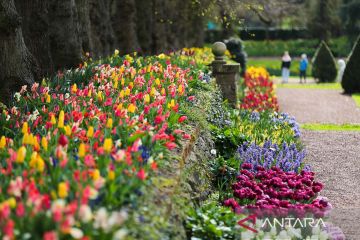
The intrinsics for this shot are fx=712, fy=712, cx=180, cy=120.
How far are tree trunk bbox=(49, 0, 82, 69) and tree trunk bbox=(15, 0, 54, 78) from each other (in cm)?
60

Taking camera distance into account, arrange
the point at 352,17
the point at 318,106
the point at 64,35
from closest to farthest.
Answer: the point at 64,35 → the point at 318,106 → the point at 352,17

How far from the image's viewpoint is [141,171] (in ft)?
15.1

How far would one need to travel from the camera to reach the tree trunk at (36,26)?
10.3 m

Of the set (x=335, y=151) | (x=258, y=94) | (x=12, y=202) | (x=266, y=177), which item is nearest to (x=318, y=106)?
(x=258, y=94)

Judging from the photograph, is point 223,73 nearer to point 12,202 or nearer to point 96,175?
point 96,175

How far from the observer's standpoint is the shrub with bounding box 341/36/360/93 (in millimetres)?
22719

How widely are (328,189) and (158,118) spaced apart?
3657 millimetres

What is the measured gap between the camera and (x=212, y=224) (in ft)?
17.7

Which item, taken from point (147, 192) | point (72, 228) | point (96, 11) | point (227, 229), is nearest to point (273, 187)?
point (227, 229)

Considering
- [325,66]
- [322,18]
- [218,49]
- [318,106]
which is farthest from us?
[322,18]

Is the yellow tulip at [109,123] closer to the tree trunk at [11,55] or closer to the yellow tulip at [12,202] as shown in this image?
the yellow tulip at [12,202]

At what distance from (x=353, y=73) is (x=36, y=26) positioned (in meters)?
14.7
